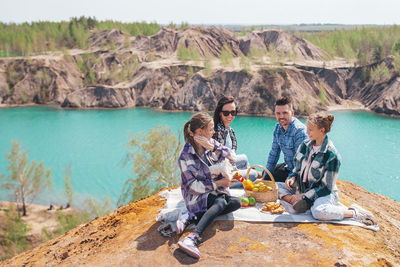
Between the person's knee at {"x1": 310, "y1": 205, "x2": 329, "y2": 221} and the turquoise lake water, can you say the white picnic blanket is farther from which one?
the turquoise lake water

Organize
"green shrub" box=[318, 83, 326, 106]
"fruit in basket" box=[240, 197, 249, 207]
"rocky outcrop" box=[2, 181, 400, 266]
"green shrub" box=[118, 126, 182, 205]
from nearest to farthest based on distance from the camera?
1. "rocky outcrop" box=[2, 181, 400, 266]
2. "fruit in basket" box=[240, 197, 249, 207]
3. "green shrub" box=[118, 126, 182, 205]
4. "green shrub" box=[318, 83, 326, 106]

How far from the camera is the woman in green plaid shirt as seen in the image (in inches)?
209

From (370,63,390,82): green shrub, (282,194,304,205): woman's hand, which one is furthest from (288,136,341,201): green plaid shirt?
(370,63,390,82): green shrub

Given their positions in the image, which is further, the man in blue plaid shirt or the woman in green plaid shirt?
the man in blue plaid shirt

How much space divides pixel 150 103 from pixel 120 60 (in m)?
16.8

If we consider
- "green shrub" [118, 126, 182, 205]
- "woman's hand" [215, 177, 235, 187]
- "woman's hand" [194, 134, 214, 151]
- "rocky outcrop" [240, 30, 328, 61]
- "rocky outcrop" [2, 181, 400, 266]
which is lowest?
"green shrub" [118, 126, 182, 205]

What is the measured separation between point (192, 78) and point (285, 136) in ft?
138

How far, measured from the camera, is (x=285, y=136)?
6.69 meters

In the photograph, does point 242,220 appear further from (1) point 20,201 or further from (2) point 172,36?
(2) point 172,36

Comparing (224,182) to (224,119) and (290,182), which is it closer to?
(290,182)

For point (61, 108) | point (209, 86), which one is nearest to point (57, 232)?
point (209, 86)

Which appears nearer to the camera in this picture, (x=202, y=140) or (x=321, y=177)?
(x=202, y=140)

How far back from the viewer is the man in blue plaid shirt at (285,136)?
6.44 m

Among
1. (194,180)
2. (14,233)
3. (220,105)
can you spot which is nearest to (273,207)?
(194,180)
